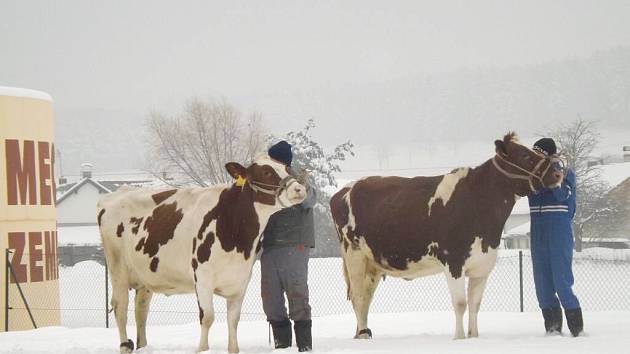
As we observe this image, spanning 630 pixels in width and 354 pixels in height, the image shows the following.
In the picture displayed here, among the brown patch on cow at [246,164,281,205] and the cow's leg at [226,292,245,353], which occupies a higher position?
the brown patch on cow at [246,164,281,205]

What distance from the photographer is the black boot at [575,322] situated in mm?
9859

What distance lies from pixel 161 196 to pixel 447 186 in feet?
10.7

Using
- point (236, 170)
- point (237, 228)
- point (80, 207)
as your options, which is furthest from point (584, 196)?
point (237, 228)

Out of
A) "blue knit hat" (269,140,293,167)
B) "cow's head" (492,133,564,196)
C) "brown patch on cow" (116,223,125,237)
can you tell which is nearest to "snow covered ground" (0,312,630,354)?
"brown patch on cow" (116,223,125,237)

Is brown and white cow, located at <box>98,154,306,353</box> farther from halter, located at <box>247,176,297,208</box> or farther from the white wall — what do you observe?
the white wall

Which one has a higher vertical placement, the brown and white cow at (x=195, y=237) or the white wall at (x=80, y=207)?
the brown and white cow at (x=195, y=237)

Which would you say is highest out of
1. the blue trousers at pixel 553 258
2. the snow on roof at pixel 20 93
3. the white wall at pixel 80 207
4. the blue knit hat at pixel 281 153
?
the snow on roof at pixel 20 93

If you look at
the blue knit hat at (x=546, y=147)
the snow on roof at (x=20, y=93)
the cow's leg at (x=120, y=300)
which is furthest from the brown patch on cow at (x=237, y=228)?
the snow on roof at (x=20, y=93)

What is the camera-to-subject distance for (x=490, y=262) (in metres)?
10.2

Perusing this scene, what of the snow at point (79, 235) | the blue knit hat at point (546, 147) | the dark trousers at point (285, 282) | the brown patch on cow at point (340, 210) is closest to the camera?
the dark trousers at point (285, 282)

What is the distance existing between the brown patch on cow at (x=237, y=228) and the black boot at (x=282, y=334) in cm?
89

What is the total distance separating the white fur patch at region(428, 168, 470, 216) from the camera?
1051 cm

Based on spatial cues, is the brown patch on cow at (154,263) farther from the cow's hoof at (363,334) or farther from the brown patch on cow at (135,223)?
the cow's hoof at (363,334)

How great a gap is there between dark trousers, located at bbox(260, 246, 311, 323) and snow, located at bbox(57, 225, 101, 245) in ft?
172
